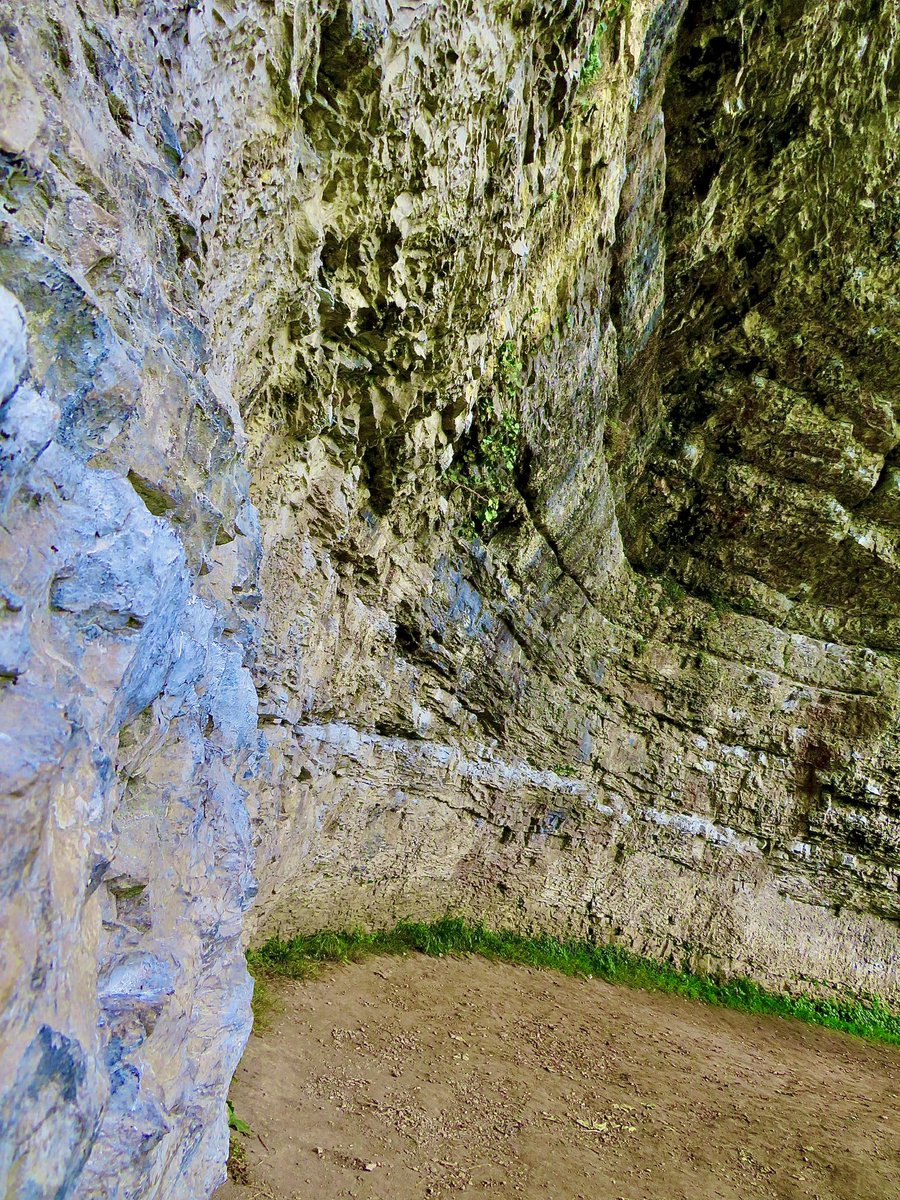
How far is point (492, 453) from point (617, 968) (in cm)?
712

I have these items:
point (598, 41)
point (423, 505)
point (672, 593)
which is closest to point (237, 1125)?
point (423, 505)

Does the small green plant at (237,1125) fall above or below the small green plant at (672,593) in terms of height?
below

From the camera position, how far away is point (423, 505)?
23.0ft

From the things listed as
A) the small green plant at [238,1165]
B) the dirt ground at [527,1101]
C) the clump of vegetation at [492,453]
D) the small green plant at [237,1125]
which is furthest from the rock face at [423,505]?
the small green plant at [238,1165]

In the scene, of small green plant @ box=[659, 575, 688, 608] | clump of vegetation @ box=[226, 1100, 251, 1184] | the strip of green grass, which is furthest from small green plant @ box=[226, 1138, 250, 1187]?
small green plant @ box=[659, 575, 688, 608]

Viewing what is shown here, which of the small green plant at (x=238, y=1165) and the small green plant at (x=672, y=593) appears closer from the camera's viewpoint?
the small green plant at (x=238, y=1165)

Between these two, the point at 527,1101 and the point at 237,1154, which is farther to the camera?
the point at 527,1101

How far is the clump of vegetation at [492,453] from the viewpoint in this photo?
703cm

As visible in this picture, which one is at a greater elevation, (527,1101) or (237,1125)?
(527,1101)

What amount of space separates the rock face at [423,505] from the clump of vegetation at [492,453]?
0.14 ft

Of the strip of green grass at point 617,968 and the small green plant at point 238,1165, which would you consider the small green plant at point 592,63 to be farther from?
the strip of green grass at point 617,968

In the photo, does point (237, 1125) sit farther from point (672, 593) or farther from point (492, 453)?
point (672, 593)

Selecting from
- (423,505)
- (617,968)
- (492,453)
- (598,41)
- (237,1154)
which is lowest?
(237,1154)

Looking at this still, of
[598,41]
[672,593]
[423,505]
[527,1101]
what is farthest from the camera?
[672,593]
